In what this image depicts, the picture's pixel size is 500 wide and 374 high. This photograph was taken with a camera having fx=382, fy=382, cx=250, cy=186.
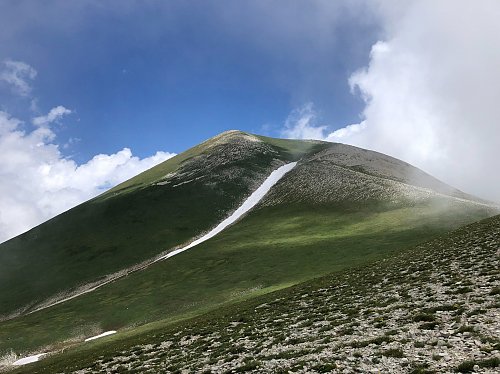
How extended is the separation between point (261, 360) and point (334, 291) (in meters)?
19.4

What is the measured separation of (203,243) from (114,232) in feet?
154

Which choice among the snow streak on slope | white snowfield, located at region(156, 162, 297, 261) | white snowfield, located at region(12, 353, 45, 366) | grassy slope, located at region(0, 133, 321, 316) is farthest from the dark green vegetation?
white snowfield, located at region(156, 162, 297, 261)

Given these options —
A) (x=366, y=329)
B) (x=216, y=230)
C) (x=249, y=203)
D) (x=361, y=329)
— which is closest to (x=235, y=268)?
(x=216, y=230)

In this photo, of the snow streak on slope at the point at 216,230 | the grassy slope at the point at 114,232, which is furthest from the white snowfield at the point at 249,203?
the grassy slope at the point at 114,232

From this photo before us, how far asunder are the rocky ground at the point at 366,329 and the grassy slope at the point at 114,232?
84.3 metres

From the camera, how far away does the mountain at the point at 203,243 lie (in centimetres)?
7031

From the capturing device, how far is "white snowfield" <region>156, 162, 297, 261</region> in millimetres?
121037

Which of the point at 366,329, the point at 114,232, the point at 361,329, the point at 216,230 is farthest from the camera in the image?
the point at 114,232

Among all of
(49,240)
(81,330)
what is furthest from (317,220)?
(49,240)

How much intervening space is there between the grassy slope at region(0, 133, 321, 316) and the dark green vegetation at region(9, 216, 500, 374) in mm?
73924

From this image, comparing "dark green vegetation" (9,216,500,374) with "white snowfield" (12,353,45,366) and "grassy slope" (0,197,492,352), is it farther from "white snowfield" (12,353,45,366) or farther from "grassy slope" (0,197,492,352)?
"grassy slope" (0,197,492,352)

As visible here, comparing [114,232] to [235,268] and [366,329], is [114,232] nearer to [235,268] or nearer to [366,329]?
[235,268]

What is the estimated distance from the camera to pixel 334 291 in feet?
133

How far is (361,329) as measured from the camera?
2458 cm
